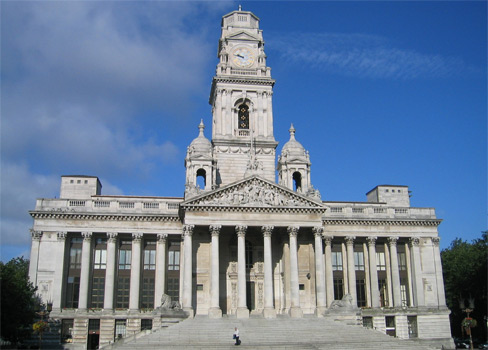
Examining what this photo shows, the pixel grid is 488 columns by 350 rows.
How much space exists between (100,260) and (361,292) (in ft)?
97.7

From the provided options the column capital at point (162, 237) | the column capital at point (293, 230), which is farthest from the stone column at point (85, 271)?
the column capital at point (293, 230)

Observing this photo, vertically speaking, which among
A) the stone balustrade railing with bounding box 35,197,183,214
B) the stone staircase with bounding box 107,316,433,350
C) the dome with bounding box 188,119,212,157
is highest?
the dome with bounding box 188,119,212,157

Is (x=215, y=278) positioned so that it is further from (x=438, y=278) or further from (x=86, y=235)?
(x=438, y=278)

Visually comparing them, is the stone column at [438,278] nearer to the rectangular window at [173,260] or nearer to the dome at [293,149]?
the dome at [293,149]

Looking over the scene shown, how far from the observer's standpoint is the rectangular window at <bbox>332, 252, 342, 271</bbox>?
196 ft

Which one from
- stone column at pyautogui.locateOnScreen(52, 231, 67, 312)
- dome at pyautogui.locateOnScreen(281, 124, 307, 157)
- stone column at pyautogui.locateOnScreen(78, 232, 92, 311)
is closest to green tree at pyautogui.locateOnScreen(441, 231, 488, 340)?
dome at pyautogui.locateOnScreen(281, 124, 307, 157)

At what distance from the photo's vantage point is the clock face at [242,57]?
220 feet

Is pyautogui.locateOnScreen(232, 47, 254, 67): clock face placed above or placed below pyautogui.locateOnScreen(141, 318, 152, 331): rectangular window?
above

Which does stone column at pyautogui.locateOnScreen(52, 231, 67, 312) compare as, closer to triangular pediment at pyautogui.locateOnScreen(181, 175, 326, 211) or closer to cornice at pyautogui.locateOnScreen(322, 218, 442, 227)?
triangular pediment at pyautogui.locateOnScreen(181, 175, 326, 211)

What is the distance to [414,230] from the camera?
200 feet

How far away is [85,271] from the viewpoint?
5434 cm

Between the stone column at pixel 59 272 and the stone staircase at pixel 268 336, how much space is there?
14597mm

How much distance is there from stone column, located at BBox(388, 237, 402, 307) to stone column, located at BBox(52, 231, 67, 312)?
36499mm

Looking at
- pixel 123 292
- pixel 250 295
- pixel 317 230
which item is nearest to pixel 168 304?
pixel 123 292
